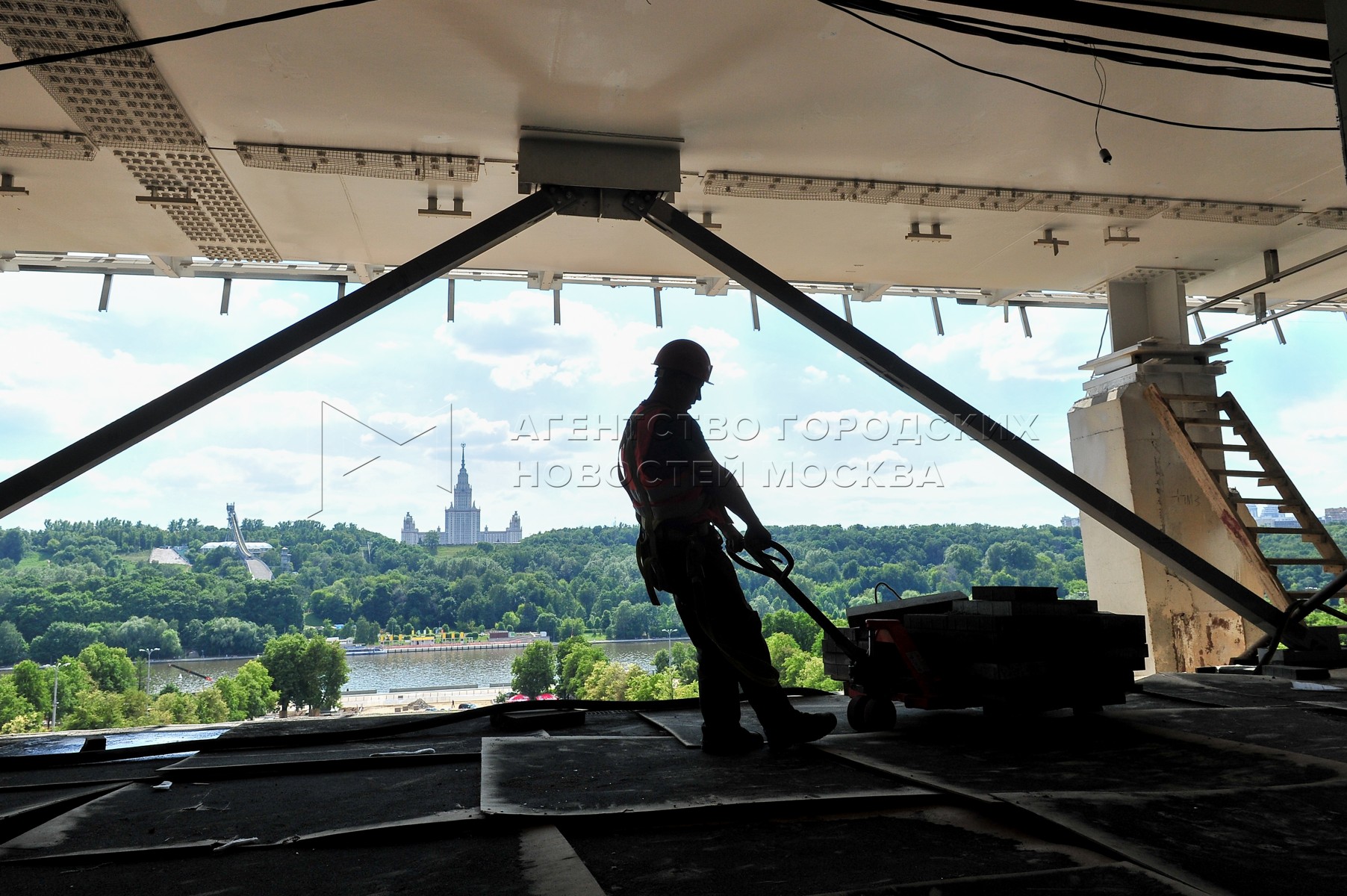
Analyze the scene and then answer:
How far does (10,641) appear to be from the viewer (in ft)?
92.6

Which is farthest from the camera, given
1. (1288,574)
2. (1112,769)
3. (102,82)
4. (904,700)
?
(1288,574)

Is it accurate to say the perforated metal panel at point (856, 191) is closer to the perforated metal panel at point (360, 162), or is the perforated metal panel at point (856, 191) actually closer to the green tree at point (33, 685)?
the perforated metal panel at point (360, 162)

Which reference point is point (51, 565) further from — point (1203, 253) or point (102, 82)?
point (1203, 253)

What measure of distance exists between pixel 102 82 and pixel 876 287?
7.86m

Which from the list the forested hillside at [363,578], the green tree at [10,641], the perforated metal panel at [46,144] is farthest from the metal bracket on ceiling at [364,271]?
the green tree at [10,641]

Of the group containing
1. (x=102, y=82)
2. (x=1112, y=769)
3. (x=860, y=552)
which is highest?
(x=102, y=82)

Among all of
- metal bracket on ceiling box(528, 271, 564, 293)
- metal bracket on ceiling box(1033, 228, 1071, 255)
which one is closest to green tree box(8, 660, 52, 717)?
metal bracket on ceiling box(528, 271, 564, 293)

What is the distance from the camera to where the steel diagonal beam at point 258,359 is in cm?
424

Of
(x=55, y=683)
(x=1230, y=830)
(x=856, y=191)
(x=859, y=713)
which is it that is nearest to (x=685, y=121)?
(x=856, y=191)

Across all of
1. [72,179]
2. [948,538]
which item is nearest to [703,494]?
[72,179]

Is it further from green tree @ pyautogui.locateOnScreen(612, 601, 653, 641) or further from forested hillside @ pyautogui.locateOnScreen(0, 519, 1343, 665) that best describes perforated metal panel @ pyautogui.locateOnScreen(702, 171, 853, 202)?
green tree @ pyautogui.locateOnScreen(612, 601, 653, 641)

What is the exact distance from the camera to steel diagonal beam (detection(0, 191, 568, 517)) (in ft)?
13.9

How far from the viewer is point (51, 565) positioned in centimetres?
2802

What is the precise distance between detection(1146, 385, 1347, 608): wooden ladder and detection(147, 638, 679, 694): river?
16.6 metres
